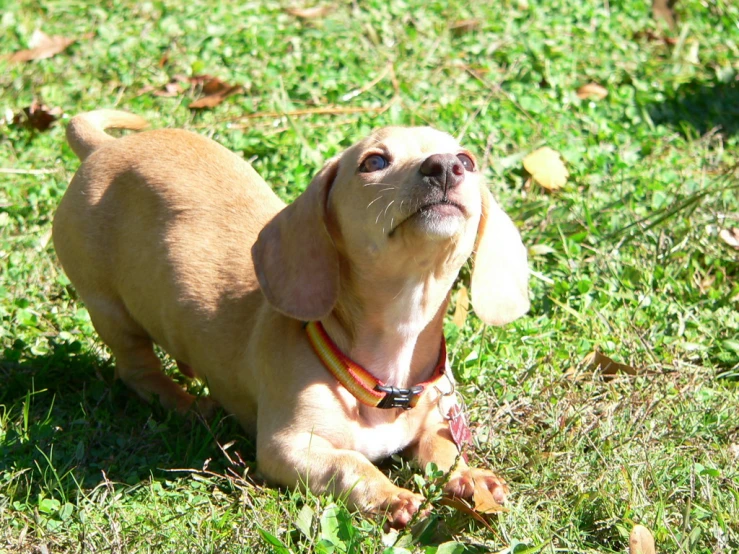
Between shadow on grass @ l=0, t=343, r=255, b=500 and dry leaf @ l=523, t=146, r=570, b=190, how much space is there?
2305 millimetres

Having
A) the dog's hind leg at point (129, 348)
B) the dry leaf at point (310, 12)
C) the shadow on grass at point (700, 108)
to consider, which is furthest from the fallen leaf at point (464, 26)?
the dog's hind leg at point (129, 348)

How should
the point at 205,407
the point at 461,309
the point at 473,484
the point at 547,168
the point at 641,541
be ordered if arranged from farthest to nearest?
1. the point at 547,168
2. the point at 461,309
3. the point at 205,407
4. the point at 473,484
5. the point at 641,541

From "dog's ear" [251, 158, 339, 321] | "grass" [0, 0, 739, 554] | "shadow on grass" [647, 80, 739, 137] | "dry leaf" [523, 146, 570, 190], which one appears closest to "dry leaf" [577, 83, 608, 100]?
"grass" [0, 0, 739, 554]

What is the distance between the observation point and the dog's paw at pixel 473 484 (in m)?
3.15

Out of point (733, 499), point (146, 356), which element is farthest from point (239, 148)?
point (733, 499)

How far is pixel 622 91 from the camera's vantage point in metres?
6.15

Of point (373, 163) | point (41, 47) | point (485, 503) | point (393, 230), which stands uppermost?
point (373, 163)

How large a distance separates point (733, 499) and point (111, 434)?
2191 mm

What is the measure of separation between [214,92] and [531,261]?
7.57ft

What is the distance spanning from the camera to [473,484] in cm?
315

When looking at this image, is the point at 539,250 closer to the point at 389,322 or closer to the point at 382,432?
the point at 389,322

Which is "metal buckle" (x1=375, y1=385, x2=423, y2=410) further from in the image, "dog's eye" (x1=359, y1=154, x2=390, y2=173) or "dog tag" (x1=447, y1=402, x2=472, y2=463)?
"dog's eye" (x1=359, y1=154, x2=390, y2=173)

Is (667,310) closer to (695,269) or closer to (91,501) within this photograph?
(695,269)

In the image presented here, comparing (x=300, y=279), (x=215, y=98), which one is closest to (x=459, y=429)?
(x=300, y=279)
